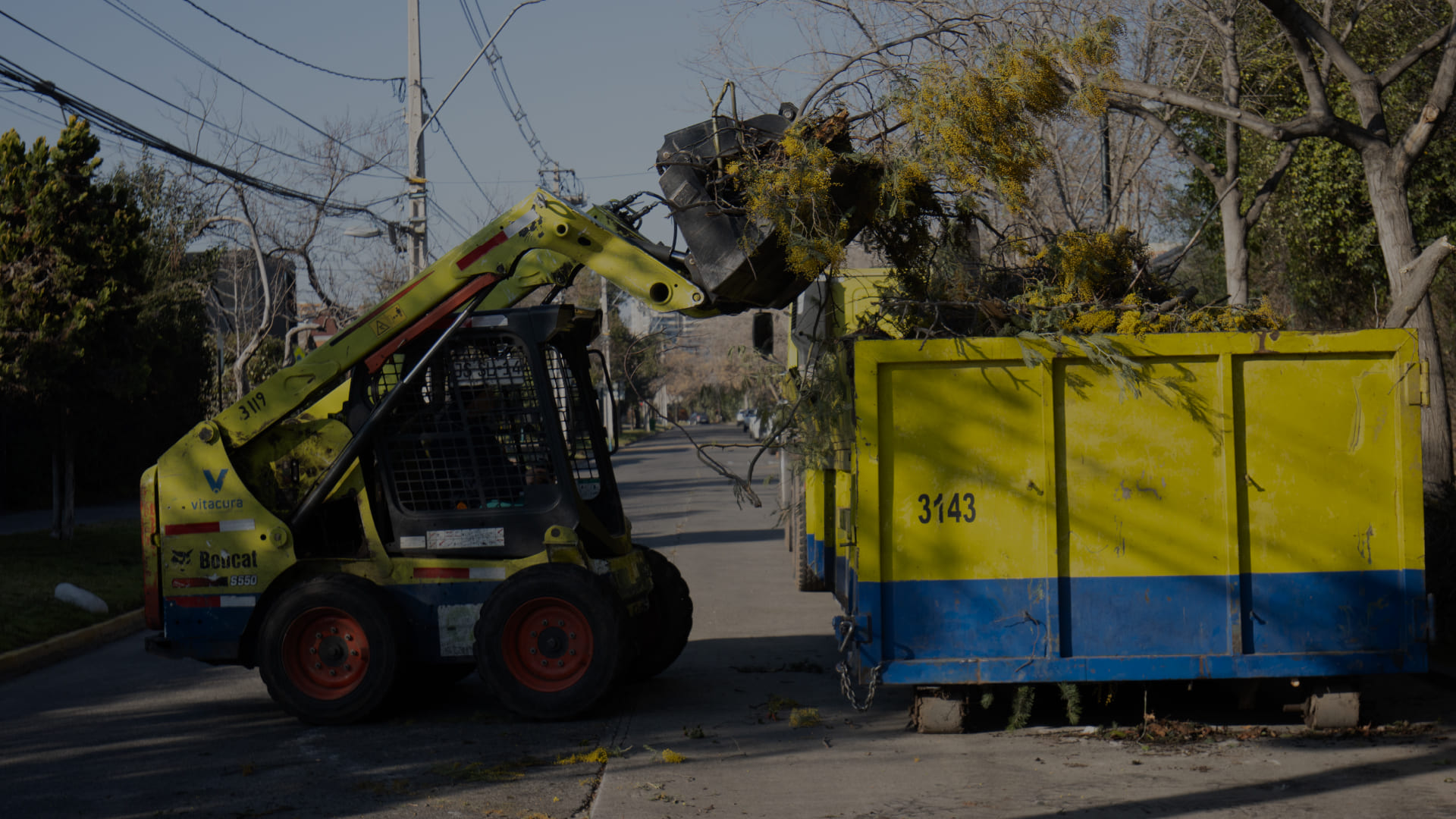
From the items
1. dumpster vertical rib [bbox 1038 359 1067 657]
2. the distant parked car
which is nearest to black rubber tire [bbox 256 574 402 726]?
the distant parked car

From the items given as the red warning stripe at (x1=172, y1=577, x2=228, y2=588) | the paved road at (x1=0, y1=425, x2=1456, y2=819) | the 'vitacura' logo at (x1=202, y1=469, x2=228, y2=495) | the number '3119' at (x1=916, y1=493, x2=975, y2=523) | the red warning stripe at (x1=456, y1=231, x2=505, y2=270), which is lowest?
the paved road at (x1=0, y1=425, x2=1456, y2=819)

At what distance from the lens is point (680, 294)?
7.56 metres

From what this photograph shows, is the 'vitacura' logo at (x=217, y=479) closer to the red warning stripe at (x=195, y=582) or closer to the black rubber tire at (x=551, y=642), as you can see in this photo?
the red warning stripe at (x=195, y=582)

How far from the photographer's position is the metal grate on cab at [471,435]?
8039 mm

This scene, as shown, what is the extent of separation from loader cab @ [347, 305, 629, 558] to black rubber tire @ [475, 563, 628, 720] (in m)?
0.40

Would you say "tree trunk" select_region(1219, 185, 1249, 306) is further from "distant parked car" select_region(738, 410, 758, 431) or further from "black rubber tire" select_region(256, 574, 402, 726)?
"black rubber tire" select_region(256, 574, 402, 726)

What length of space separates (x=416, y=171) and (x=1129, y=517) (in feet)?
55.3

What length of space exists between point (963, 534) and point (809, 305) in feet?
9.66

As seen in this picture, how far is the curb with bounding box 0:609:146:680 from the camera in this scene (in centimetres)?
998

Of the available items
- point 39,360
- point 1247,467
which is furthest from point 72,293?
point 1247,467

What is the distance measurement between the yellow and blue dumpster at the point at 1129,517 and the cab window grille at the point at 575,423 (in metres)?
2.35

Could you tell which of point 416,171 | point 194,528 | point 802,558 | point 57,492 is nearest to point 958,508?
point 194,528

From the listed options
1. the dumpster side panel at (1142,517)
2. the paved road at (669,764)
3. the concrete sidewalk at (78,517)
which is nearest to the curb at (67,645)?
the paved road at (669,764)

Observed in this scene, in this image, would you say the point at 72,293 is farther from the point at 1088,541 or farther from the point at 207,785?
the point at 1088,541
